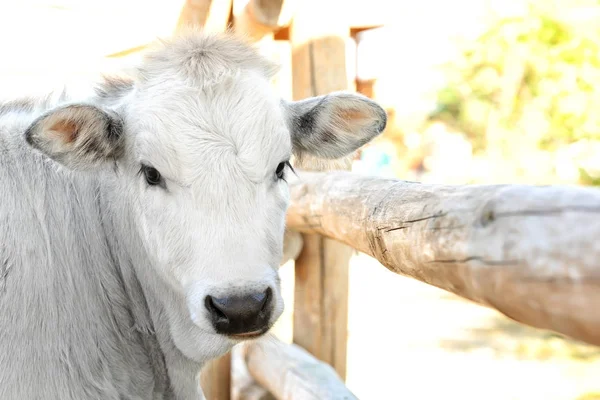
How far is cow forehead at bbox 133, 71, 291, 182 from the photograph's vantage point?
7.16 feet

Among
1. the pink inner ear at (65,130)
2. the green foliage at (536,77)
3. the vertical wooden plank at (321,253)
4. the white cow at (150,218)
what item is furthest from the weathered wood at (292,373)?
the green foliage at (536,77)

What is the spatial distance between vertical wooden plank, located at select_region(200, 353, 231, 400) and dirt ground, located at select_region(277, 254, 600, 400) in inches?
15.6

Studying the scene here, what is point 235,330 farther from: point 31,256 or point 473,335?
point 473,335

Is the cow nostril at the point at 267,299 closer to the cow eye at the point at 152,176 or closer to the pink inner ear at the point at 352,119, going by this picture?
the cow eye at the point at 152,176

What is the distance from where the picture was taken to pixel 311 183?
11.1ft

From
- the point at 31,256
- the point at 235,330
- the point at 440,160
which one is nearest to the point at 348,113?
the point at 235,330

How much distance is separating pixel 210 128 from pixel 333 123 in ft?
1.92

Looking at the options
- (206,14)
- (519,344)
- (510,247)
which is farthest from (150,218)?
(519,344)

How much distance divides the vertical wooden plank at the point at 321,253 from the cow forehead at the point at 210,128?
4.35 feet

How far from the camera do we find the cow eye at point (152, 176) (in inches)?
89.3

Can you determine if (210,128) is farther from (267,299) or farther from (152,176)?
(267,299)

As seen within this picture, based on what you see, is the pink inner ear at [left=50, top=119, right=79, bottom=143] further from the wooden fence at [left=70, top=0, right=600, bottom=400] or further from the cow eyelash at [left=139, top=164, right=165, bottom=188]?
the wooden fence at [left=70, top=0, right=600, bottom=400]

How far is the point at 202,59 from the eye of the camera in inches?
93.8

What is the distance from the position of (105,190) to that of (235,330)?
2.73 feet
